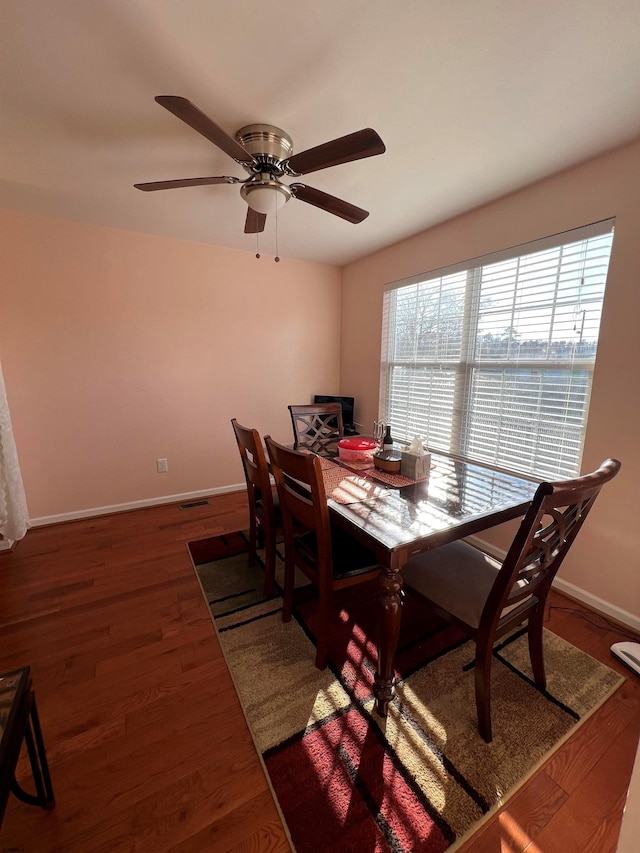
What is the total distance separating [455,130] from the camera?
156 cm

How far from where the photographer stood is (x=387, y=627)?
3.91 feet

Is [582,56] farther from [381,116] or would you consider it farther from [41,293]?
[41,293]

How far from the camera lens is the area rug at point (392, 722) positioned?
3.26 feet

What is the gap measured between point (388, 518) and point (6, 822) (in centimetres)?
147

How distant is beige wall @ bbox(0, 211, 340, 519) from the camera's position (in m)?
2.53

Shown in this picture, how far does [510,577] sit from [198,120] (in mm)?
1848

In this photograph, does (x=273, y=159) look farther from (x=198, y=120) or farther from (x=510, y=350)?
(x=510, y=350)

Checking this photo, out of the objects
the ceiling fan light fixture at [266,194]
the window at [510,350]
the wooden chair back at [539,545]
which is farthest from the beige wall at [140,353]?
the wooden chair back at [539,545]

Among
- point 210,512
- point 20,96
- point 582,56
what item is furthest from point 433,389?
point 20,96

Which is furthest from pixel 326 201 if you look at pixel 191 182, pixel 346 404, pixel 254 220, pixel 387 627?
pixel 346 404

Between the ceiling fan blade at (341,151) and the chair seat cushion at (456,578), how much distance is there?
65.2 inches

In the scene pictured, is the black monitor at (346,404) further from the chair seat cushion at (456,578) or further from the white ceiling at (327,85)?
the chair seat cushion at (456,578)

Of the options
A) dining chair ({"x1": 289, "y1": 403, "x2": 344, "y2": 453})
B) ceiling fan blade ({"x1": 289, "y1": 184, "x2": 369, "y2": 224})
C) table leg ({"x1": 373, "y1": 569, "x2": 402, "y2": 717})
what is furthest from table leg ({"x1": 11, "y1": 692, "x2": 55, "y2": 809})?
ceiling fan blade ({"x1": 289, "y1": 184, "x2": 369, "y2": 224})

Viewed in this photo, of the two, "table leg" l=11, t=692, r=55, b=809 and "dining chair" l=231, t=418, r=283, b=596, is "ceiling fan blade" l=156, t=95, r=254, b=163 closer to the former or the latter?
"dining chair" l=231, t=418, r=283, b=596
